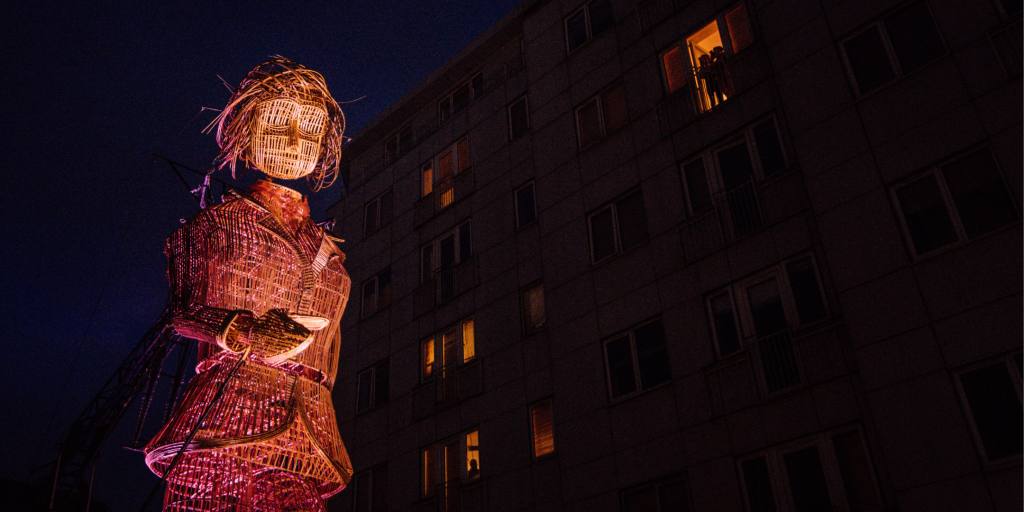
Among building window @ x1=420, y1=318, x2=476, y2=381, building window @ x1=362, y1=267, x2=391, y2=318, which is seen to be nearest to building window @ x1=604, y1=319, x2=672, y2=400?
building window @ x1=420, y1=318, x2=476, y2=381

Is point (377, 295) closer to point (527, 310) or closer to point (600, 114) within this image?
point (527, 310)

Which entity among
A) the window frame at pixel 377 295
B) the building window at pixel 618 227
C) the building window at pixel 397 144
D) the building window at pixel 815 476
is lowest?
the building window at pixel 815 476

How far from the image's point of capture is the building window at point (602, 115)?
→ 19141 millimetres

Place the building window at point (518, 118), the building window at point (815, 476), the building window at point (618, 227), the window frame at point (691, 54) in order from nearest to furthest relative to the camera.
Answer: the building window at point (815, 476)
the window frame at point (691, 54)
the building window at point (618, 227)
the building window at point (518, 118)

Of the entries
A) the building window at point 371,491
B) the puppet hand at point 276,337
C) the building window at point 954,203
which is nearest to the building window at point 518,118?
the building window at point 371,491

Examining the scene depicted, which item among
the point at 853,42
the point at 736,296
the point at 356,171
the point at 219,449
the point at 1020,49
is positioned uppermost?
the point at 356,171

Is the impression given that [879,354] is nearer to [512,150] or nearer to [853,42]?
[853,42]

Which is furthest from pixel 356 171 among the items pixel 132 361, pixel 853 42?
pixel 853 42

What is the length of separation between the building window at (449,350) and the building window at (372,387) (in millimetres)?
1758

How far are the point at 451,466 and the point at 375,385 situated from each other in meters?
4.50

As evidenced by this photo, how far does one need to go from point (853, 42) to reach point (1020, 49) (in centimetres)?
300

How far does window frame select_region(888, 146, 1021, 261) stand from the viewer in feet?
39.2

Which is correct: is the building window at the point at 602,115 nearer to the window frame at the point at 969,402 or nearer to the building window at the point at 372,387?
the building window at the point at 372,387

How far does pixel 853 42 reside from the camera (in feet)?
48.2
